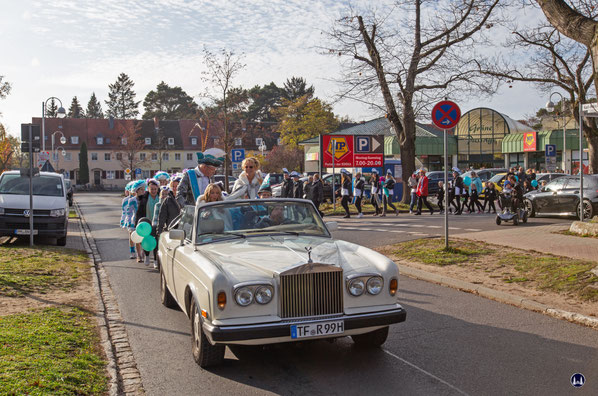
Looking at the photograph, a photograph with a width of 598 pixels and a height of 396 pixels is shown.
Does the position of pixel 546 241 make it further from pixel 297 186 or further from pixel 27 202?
pixel 27 202

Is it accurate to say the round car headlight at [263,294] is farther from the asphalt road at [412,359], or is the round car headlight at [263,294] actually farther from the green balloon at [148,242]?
the green balloon at [148,242]

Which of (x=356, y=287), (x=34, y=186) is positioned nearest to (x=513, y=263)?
(x=356, y=287)

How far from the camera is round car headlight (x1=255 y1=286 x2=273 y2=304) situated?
5.19 metres

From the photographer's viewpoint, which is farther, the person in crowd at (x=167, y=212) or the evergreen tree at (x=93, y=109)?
the evergreen tree at (x=93, y=109)

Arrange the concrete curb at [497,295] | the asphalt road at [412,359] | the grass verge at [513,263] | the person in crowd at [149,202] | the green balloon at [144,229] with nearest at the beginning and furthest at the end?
the asphalt road at [412,359]
the concrete curb at [497,295]
the grass verge at [513,263]
the green balloon at [144,229]
the person in crowd at [149,202]

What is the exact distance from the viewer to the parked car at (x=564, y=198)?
19.4 m

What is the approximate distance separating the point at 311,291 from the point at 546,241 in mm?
9398

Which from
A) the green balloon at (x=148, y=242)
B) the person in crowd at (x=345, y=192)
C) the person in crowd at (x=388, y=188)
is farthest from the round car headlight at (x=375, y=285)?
the person in crowd at (x=388, y=188)

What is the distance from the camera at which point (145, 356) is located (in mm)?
6094

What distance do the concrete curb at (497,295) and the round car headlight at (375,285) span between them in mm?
3077

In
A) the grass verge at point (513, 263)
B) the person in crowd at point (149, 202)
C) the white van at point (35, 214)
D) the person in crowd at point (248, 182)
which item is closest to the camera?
the grass verge at point (513, 263)

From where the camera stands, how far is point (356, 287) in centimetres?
545

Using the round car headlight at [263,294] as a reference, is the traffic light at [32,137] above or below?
above

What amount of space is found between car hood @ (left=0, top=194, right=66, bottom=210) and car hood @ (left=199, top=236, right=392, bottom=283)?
1108 cm
